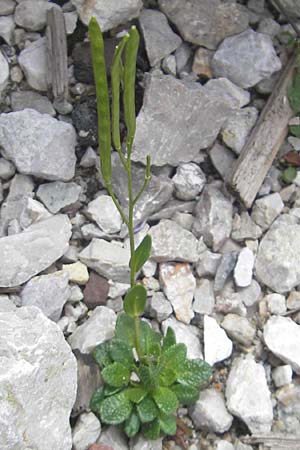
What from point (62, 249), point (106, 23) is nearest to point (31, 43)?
point (106, 23)

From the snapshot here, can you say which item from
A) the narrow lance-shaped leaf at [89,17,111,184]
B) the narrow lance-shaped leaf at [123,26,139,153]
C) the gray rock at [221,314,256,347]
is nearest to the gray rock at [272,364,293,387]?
the gray rock at [221,314,256,347]

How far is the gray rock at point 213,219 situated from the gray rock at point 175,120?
0.14m

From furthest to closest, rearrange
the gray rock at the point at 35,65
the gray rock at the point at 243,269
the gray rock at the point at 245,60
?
the gray rock at the point at 245,60 < the gray rock at the point at 35,65 < the gray rock at the point at 243,269

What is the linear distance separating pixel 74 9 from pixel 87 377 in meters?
1.12

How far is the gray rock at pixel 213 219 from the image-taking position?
1.96m

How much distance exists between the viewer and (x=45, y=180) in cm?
198

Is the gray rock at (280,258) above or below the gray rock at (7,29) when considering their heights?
below

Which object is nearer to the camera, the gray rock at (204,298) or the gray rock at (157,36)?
the gray rock at (204,298)

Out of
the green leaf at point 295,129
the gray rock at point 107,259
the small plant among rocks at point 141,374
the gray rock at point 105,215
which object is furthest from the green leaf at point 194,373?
the green leaf at point 295,129

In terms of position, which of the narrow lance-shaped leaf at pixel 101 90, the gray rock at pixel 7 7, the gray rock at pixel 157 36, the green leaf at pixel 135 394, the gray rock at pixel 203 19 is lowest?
the green leaf at pixel 135 394

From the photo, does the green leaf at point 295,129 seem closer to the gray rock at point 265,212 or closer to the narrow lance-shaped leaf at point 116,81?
the gray rock at point 265,212

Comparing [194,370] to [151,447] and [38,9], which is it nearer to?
[151,447]

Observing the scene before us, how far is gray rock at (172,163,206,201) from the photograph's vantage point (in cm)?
200

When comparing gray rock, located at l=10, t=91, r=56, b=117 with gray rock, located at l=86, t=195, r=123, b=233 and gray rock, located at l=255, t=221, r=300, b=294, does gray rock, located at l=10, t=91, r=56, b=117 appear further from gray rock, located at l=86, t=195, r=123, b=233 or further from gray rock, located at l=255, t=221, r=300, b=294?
gray rock, located at l=255, t=221, r=300, b=294
